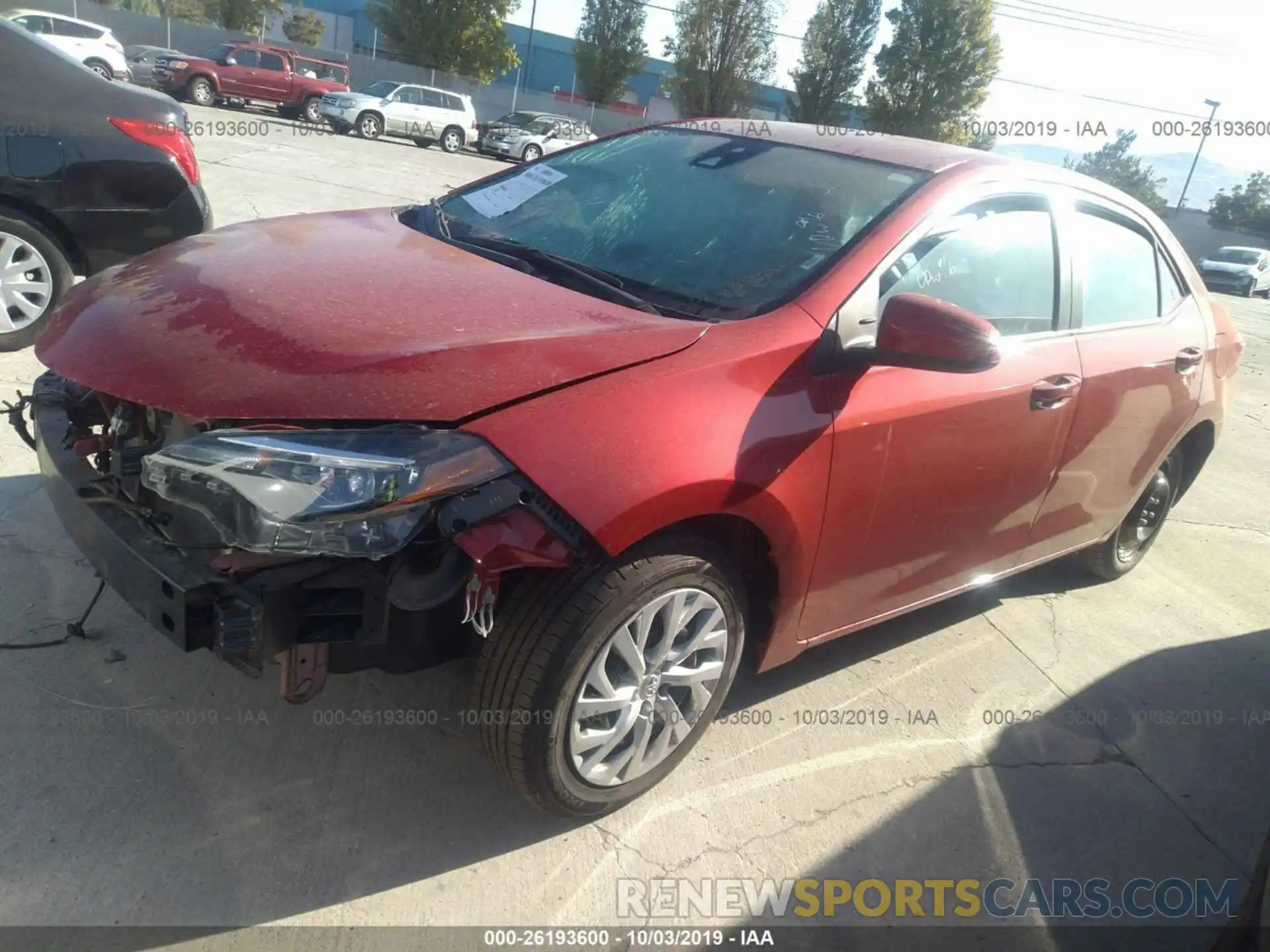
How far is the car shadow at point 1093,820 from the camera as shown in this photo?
2496mm

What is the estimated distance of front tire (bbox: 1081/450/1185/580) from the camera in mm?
4297

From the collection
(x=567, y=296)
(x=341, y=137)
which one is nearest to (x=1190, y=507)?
(x=567, y=296)

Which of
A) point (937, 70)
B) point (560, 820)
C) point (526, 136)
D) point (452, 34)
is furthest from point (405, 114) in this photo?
point (560, 820)

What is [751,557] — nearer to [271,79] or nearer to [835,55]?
[271,79]

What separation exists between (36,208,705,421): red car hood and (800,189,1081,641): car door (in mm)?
618

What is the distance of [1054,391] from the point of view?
121 inches

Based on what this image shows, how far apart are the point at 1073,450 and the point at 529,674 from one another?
219 centimetres

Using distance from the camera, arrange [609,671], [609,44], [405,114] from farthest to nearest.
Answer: [609,44], [405,114], [609,671]

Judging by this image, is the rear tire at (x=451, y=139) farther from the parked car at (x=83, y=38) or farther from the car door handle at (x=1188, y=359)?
the car door handle at (x=1188, y=359)

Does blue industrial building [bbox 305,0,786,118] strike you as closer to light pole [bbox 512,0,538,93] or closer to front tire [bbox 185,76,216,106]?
light pole [bbox 512,0,538,93]

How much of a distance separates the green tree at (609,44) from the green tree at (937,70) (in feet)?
36.0

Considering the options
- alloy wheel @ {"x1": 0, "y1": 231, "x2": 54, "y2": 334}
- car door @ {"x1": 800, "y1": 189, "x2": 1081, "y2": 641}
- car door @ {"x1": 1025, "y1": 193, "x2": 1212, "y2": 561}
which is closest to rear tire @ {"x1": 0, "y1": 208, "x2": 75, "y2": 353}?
alloy wheel @ {"x1": 0, "y1": 231, "x2": 54, "y2": 334}

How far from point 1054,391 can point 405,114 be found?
2589cm

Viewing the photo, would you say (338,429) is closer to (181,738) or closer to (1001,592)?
(181,738)
